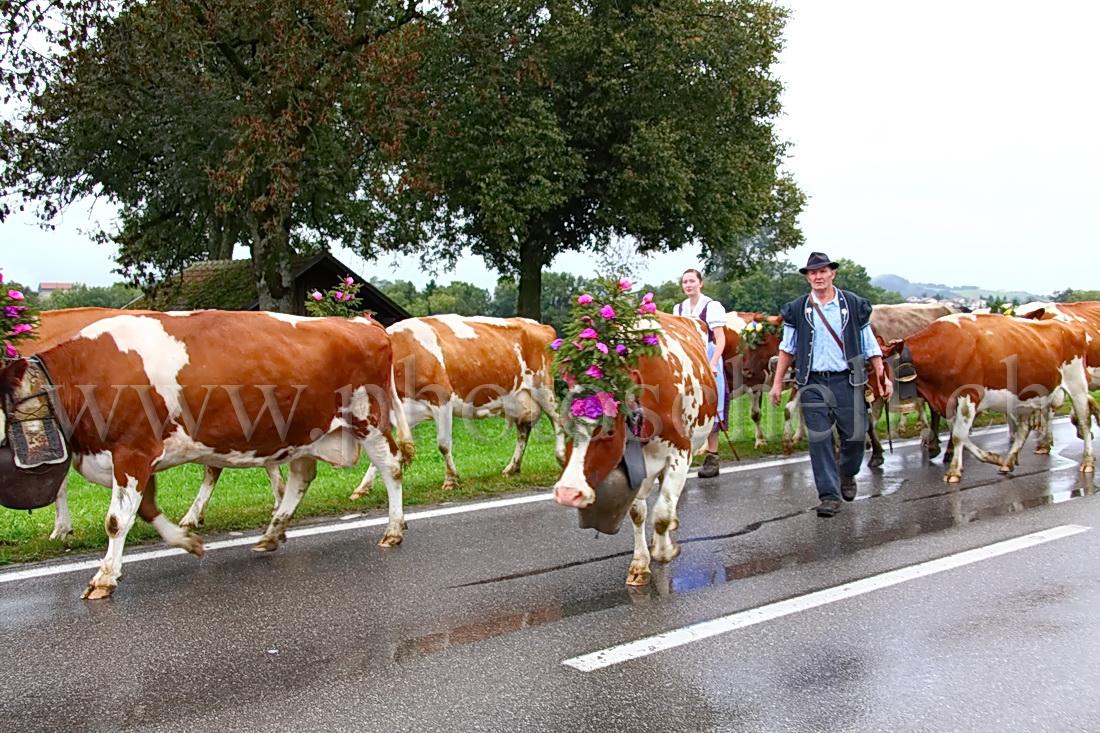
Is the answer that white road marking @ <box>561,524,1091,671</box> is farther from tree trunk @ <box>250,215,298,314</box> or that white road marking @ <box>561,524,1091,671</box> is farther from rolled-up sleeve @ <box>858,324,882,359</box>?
tree trunk @ <box>250,215,298,314</box>

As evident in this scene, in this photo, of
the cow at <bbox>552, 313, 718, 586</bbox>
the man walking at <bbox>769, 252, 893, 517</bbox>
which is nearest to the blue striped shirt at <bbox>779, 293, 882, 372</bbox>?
the man walking at <bbox>769, 252, 893, 517</bbox>

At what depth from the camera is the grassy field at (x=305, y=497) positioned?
7.96 m

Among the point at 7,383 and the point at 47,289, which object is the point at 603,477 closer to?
the point at 7,383

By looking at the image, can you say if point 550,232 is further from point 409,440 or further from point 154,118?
point 409,440

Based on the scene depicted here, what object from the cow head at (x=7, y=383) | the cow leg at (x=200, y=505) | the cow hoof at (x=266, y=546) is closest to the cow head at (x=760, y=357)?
the cow leg at (x=200, y=505)

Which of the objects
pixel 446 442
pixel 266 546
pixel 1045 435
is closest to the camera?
pixel 266 546

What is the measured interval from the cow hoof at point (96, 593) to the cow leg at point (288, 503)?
132 centimetres

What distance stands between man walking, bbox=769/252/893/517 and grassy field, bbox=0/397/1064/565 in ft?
4.10

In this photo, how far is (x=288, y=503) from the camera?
779cm

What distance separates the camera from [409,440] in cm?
858

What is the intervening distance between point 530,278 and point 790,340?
21.3 metres

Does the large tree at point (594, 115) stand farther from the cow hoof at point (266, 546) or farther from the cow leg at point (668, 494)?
the cow leg at point (668, 494)

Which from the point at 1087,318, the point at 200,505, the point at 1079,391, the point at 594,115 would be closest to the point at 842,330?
the point at 1079,391

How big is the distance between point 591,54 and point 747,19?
489cm
